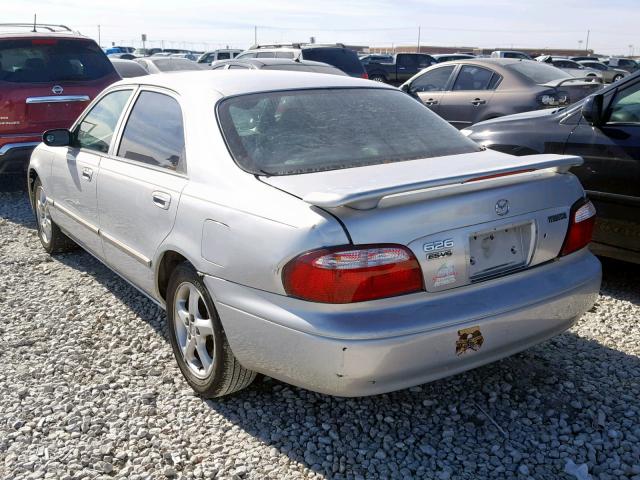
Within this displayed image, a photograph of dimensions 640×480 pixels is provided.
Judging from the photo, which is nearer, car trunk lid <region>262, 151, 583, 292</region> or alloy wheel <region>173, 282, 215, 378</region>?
car trunk lid <region>262, 151, 583, 292</region>

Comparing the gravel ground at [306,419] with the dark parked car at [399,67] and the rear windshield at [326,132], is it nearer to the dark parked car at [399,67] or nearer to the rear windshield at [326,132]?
the rear windshield at [326,132]

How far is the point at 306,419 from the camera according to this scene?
3270 millimetres

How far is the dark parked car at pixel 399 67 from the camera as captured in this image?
24.6m

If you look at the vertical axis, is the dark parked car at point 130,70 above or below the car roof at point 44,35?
below

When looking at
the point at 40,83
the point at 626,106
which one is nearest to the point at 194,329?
the point at 626,106

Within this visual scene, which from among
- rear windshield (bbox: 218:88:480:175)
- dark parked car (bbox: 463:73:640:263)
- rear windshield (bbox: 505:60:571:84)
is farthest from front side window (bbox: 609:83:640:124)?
rear windshield (bbox: 505:60:571:84)

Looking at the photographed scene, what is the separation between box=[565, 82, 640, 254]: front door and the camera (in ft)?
14.8

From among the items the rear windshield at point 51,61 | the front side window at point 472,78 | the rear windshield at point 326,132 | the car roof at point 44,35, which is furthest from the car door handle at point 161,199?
the front side window at point 472,78

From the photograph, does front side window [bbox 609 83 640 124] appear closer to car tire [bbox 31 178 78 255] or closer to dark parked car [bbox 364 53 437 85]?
car tire [bbox 31 178 78 255]

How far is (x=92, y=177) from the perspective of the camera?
4.43 m

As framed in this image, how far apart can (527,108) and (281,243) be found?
23.8ft

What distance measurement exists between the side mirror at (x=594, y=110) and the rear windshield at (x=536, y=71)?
5.02 meters

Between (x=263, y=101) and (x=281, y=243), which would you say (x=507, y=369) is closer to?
(x=281, y=243)

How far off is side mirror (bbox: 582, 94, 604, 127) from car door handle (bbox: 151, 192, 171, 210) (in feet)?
9.73
